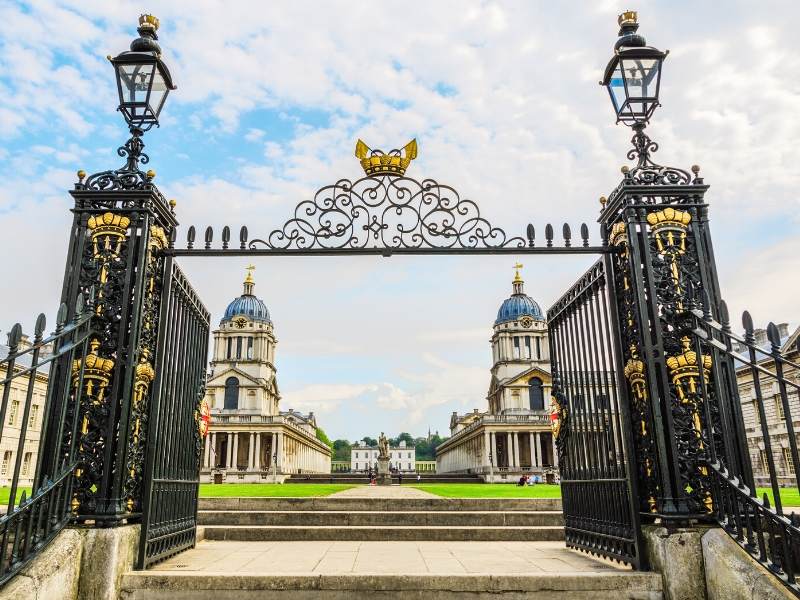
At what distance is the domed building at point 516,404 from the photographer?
225 feet

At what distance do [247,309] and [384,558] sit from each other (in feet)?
261

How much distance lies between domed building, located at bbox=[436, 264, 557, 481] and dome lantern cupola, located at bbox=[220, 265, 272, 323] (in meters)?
32.6

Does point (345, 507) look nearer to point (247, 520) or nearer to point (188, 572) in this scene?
point (247, 520)

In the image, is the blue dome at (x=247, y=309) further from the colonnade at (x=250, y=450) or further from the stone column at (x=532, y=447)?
the stone column at (x=532, y=447)

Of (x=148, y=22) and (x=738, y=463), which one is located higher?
(x=148, y=22)

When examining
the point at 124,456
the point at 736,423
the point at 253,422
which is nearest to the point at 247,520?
the point at 124,456

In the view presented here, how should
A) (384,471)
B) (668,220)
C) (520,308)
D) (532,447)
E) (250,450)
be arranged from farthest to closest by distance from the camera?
(520,308), (250,450), (532,447), (384,471), (668,220)

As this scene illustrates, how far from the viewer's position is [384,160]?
7.21 m

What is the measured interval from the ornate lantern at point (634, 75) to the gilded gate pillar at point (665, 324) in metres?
0.46

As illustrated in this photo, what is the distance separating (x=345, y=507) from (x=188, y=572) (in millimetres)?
6331

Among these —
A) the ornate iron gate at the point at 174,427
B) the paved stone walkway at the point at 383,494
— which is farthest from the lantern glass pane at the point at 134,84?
the paved stone walkway at the point at 383,494

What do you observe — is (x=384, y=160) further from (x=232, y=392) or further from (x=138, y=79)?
(x=232, y=392)

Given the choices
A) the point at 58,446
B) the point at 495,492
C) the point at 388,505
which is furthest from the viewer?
the point at 495,492

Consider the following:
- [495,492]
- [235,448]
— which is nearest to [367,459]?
[235,448]
